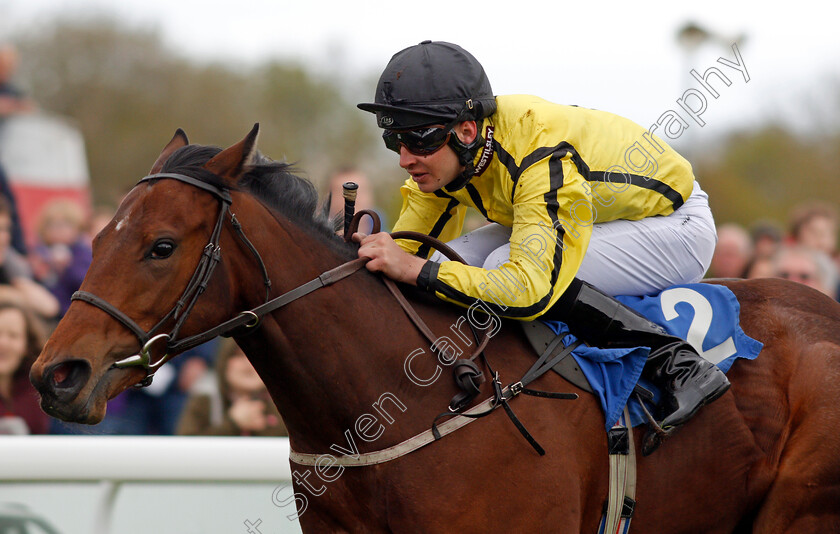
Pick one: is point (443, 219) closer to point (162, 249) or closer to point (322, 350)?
point (322, 350)

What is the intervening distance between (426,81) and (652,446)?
1.42 m

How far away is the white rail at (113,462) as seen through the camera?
148 inches

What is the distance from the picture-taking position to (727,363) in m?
3.12

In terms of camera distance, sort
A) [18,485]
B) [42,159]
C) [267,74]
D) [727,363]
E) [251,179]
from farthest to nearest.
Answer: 1. [267,74]
2. [42,159]
3. [18,485]
4. [727,363]
5. [251,179]

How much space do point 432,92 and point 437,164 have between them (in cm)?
25

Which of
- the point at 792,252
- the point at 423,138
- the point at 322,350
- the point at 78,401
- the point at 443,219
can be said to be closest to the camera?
the point at 78,401

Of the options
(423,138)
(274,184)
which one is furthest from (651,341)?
(274,184)

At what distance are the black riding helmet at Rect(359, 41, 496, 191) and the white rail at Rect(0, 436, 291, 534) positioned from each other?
177 centimetres

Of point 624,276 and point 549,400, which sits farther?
A: point 624,276

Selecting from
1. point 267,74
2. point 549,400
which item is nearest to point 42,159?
point 549,400

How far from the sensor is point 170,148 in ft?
9.32

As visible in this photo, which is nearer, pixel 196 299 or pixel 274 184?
pixel 196 299

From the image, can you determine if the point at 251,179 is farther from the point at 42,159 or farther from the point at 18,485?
the point at 42,159

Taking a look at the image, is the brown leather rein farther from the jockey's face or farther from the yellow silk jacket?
the jockey's face
